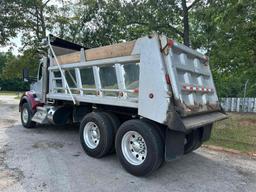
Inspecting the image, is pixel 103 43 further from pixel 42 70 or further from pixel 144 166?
pixel 144 166

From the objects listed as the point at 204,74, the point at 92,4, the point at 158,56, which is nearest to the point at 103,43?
the point at 92,4

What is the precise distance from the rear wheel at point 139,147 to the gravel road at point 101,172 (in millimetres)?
196

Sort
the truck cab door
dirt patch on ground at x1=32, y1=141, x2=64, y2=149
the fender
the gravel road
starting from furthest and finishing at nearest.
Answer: the fender < the truck cab door < dirt patch on ground at x1=32, y1=141, x2=64, y2=149 < the gravel road

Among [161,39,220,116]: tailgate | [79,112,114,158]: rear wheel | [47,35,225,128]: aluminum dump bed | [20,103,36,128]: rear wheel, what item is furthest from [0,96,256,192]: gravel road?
[20,103,36,128]: rear wheel

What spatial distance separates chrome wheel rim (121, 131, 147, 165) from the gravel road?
0.94ft

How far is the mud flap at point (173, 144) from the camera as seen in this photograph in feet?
13.3

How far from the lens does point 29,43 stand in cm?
1733

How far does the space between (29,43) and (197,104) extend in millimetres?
15414

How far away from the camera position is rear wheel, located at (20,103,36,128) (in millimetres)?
8028

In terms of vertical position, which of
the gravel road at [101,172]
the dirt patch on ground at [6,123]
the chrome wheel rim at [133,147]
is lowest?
the gravel road at [101,172]

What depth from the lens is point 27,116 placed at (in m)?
8.20

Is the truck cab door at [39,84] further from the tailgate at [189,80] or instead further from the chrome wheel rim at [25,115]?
the tailgate at [189,80]

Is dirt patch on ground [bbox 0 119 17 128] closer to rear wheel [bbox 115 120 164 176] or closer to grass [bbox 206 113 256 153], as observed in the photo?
rear wheel [bbox 115 120 164 176]

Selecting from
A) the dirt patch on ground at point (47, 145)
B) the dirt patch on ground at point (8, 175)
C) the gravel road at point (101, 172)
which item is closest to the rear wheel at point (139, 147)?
the gravel road at point (101, 172)
